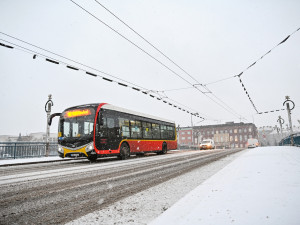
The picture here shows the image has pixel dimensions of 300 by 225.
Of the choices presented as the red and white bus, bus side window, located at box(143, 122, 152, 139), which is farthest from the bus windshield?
bus side window, located at box(143, 122, 152, 139)

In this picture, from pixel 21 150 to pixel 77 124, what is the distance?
21.6ft

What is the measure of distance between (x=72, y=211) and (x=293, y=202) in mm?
3004

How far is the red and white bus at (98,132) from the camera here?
10.8m

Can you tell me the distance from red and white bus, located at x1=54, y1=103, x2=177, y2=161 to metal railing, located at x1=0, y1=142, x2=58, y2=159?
17.0 ft

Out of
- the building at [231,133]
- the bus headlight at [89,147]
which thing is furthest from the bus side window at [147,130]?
the building at [231,133]

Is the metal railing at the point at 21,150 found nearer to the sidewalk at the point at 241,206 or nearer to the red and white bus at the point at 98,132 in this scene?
the red and white bus at the point at 98,132

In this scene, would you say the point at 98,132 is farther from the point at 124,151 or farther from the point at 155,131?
the point at 155,131

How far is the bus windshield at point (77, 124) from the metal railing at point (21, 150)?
5048 millimetres

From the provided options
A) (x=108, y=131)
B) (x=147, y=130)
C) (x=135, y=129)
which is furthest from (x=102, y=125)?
(x=147, y=130)

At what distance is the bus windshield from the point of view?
10.9 m

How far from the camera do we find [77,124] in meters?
11.3

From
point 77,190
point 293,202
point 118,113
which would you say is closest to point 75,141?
point 118,113

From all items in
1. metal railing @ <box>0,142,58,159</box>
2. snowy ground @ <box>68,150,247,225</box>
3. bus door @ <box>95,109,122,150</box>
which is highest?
bus door @ <box>95,109,122,150</box>

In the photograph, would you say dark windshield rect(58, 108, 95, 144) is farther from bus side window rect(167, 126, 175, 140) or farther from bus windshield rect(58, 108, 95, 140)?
bus side window rect(167, 126, 175, 140)
